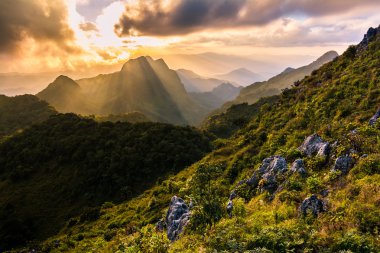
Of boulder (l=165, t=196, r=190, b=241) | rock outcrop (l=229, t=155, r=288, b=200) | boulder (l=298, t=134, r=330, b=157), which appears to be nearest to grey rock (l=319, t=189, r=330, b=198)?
rock outcrop (l=229, t=155, r=288, b=200)

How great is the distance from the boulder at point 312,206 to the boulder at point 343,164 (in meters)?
4.97

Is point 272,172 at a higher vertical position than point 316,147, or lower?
lower

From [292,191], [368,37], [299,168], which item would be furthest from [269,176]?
[368,37]

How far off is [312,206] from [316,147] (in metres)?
11.3

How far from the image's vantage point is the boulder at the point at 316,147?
2911cm

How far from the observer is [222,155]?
179ft

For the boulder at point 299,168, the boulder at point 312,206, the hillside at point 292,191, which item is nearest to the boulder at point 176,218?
the hillside at point 292,191

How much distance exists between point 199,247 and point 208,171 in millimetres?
9005

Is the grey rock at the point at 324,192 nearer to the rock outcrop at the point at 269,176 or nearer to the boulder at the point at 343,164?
the boulder at the point at 343,164

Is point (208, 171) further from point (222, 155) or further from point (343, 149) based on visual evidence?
point (222, 155)

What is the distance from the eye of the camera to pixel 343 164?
993 inches

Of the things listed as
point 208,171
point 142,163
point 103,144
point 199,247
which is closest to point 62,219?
point 142,163

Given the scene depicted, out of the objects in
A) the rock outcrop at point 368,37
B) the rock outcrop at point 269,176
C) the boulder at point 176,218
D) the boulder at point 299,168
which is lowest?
the boulder at point 176,218

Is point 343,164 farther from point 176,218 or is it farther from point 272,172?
point 176,218
